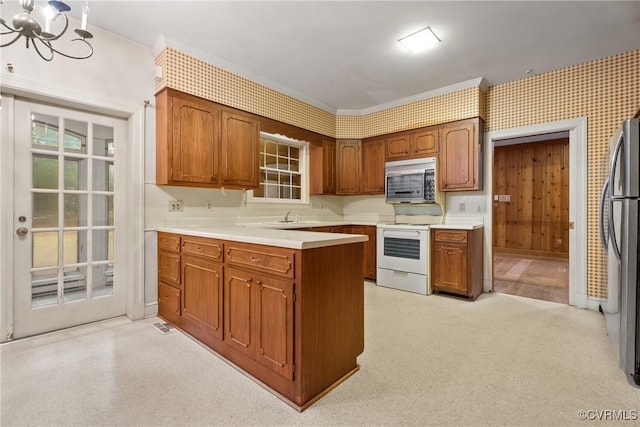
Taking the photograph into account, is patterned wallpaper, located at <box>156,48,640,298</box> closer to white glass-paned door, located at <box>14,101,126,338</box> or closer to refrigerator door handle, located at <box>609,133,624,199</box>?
white glass-paned door, located at <box>14,101,126,338</box>

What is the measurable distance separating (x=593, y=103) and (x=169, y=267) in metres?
4.62

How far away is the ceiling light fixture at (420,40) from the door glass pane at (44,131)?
318 centimetres

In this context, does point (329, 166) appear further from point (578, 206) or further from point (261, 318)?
point (261, 318)

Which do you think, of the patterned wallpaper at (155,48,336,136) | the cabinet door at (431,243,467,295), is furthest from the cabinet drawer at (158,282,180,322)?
the cabinet door at (431,243,467,295)

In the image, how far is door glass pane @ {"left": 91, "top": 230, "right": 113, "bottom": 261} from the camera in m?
2.76

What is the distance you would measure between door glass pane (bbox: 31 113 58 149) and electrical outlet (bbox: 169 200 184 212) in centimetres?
102

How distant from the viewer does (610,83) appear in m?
3.04

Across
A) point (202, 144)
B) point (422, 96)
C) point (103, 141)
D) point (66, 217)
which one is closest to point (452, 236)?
point (422, 96)

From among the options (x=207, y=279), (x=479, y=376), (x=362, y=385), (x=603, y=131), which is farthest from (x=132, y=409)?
(x=603, y=131)

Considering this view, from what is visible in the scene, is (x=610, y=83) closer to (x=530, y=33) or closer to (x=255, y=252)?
(x=530, y=33)

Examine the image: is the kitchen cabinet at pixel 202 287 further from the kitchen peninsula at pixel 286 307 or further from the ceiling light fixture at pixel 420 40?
the ceiling light fixture at pixel 420 40

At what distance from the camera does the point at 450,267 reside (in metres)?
3.57

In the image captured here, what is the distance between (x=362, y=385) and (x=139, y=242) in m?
2.38
